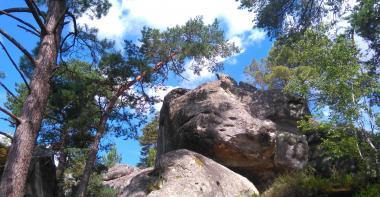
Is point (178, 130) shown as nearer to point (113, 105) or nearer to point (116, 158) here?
point (113, 105)

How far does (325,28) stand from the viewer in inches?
461

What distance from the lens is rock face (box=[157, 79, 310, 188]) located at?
12.9 metres

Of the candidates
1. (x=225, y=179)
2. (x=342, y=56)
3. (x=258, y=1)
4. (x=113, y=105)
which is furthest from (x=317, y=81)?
(x=113, y=105)

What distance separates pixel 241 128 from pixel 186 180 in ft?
14.3

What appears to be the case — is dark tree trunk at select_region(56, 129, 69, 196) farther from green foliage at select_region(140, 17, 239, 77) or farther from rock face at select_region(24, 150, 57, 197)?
green foliage at select_region(140, 17, 239, 77)

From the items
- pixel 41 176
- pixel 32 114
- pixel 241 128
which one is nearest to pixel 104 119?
pixel 41 176

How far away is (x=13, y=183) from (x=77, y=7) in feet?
21.8

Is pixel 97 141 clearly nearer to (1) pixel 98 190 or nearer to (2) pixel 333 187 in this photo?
(1) pixel 98 190

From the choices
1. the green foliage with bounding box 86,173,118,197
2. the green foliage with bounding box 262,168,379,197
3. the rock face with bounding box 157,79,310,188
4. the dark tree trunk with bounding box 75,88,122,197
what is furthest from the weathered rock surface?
the green foliage with bounding box 86,173,118,197

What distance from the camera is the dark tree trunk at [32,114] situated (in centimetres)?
842

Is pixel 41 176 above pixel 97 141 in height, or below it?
below

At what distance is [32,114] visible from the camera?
9078 mm

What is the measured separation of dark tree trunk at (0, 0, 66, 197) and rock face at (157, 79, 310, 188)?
17.4 feet

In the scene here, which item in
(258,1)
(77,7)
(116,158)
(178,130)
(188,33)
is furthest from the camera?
(116,158)
